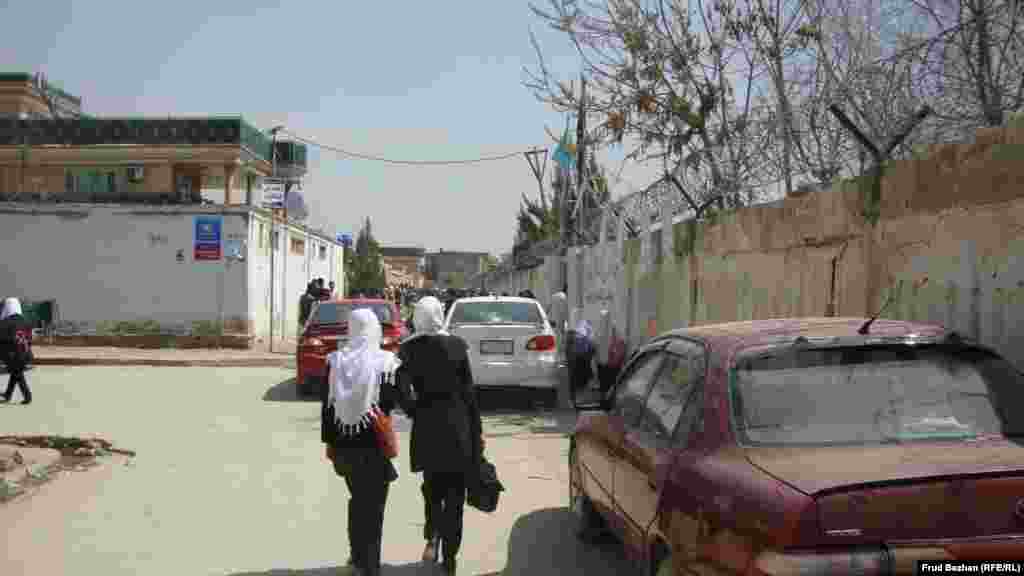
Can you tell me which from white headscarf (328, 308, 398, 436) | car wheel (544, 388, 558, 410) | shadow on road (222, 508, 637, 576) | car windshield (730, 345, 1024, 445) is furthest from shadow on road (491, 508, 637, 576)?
car wheel (544, 388, 558, 410)

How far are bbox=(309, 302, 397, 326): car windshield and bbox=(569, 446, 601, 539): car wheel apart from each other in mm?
8848

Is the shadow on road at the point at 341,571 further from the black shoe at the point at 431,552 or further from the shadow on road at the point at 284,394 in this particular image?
the shadow on road at the point at 284,394

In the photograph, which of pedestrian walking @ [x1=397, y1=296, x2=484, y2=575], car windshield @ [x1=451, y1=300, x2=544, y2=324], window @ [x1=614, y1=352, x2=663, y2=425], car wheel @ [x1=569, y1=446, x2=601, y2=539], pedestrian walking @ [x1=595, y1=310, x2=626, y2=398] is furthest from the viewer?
pedestrian walking @ [x1=595, y1=310, x2=626, y2=398]

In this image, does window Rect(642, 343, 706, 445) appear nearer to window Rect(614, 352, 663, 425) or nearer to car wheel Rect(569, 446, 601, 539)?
window Rect(614, 352, 663, 425)

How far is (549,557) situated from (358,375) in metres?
1.77

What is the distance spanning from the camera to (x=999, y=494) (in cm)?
309

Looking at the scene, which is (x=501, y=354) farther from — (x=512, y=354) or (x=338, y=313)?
(x=338, y=313)

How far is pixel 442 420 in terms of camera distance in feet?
18.3

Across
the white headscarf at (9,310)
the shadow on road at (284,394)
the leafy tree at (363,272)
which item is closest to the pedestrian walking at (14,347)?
the white headscarf at (9,310)

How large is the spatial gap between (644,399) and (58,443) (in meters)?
7.20

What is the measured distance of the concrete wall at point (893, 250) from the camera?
626 centimetres

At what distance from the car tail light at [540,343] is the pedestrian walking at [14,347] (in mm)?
6917

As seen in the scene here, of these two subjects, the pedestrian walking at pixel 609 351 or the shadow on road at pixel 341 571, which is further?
the pedestrian walking at pixel 609 351

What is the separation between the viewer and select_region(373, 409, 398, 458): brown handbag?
5457mm
